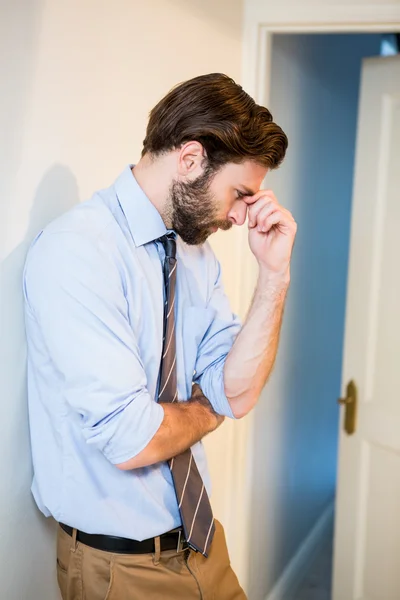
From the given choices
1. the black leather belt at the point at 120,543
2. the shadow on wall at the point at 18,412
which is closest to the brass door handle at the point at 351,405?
the black leather belt at the point at 120,543

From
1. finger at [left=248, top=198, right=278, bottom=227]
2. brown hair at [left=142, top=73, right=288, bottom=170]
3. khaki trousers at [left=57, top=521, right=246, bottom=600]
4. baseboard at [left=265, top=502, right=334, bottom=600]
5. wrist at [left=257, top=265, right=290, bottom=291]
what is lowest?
baseboard at [left=265, top=502, right=334, bottom=600]

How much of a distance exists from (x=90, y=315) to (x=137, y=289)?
17cm

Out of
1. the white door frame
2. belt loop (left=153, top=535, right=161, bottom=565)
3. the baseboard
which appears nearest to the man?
belt loop (left=153, top=535, right=161, bottom=565)

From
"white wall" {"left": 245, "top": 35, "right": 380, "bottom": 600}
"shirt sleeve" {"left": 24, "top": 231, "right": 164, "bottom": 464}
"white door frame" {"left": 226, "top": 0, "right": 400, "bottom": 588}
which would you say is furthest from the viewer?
"white wall" {"left": 245, "top": 35, "right": 380, "bottom": 600}

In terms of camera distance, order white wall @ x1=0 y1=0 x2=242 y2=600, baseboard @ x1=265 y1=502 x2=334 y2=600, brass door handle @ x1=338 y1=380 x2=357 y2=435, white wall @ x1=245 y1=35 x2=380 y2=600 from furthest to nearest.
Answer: baseboard @ x1=265 y1=502 x2=334 y2=600 → white wall @ x1=245 y1=35 x2=380 y2=600 → brass door handle @ x1=338 y1=380 x2=357 y2=435 → white wall @ x1=0 y1=0 x2=242 y2=600

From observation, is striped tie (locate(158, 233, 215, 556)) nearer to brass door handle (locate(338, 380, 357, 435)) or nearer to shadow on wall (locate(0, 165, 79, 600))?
shadow on wall (locate(0, 165, 79, 600))

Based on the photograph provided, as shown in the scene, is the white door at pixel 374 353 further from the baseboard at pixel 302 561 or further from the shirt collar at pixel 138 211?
the shirt collar at pixel 138 211

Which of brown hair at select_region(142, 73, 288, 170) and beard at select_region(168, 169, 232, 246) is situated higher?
brown hair at select_region(142, 73, 288, 170)

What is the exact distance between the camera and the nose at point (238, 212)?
162cm

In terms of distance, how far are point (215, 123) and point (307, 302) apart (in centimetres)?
192

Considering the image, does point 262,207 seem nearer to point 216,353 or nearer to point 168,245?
point 168,245

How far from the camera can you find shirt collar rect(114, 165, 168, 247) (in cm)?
155

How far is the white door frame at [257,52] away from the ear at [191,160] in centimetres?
100

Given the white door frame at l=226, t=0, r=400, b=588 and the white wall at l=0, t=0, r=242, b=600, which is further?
the white door frame at l=226, t=0, r=400, b=588
